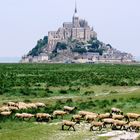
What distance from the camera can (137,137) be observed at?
67.8 ft

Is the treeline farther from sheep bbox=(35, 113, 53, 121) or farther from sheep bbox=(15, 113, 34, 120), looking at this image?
sheep bbox=(35, 113, 53, 121)

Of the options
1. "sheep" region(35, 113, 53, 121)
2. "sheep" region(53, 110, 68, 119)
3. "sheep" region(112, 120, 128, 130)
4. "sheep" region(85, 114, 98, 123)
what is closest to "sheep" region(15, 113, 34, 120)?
"sheep" region(35, 113, 53, 121)

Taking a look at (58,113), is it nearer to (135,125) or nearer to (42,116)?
(42,116)

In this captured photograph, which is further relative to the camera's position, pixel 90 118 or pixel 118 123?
pixel 90 118

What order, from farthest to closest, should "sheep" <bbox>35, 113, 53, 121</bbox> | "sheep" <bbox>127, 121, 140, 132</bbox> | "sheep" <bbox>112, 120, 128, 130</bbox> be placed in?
"sheep" <bbox>35, 113, 53, 121</bbox> < "sheep" <bbox>112, 120, 128, 130</bbox> < "sheep" <bbox>127, 121, 140, 132</bbox>

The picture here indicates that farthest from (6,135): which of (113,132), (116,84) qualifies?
(116,84)

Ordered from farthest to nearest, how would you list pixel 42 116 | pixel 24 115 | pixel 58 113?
pixel 58 113
pixel 24 115
pixel 42 116

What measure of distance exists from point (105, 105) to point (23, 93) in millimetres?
11397

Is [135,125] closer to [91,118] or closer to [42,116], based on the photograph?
[91,118]

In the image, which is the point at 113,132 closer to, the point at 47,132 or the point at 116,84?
the point at 47,132

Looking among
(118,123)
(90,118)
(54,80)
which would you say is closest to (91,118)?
(90,118)

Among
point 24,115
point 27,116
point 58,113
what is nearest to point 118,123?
point 58,113

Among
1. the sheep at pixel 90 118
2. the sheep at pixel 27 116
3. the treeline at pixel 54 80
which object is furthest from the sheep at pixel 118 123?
the treeline at pixel 54 80

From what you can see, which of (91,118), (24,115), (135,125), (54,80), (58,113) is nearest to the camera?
(135,125)
